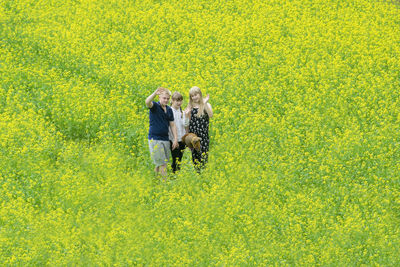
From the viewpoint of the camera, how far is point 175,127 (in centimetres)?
1028

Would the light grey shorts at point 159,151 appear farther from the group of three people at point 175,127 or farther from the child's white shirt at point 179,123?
the child's white shirt at point 179,123

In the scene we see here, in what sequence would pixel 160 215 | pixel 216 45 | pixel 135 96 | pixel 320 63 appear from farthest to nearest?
pixel 216 45, pixel 320 63, pixel 135 96, pixel 160 215

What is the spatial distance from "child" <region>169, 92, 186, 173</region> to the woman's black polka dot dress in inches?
7.3

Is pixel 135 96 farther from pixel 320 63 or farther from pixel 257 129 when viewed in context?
pixel 320 63

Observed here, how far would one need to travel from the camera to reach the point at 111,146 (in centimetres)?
1130

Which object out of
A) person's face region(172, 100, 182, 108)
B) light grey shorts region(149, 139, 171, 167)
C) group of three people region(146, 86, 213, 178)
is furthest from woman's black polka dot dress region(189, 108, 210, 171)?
light grey shorts region(149, 139, 171, 167)

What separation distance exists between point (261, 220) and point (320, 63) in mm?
8118

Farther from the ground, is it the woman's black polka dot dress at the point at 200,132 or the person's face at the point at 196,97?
the person's face at the point at 196,97

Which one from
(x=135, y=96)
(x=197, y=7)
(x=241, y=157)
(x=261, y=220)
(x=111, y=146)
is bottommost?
(x=261, y=220)

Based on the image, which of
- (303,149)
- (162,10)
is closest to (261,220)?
(303,149)

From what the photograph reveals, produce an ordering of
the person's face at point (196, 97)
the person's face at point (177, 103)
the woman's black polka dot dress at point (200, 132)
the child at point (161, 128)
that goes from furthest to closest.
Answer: the woman's black polka dot dress at point (200, 132), the person's face at point (177, 103), the person's face at point (196, 97), the child at point (161, 128)

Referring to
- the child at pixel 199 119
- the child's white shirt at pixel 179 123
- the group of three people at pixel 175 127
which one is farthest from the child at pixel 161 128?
the child at pixel 199 119

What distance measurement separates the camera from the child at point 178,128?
33.5 feet

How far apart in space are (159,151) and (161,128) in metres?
0.44
